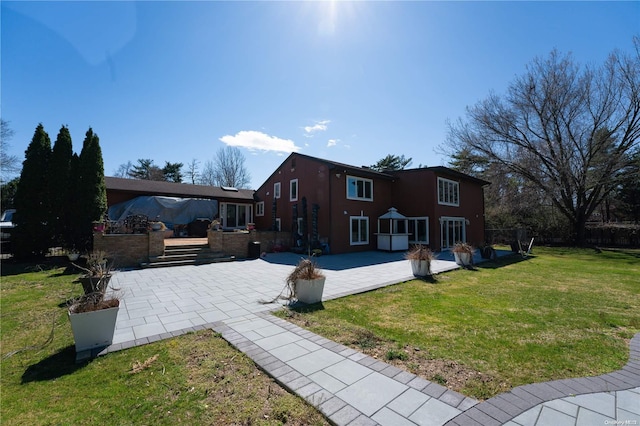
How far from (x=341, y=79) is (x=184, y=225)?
12.9 metres

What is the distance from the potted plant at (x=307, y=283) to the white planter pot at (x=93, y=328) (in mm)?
3086

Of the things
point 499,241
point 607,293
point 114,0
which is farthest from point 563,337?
point 499,241

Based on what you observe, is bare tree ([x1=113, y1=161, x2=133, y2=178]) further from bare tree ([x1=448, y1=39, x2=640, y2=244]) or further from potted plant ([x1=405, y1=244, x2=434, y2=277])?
potted plant ([x1=405, y1=244, x2=434, y2=277])

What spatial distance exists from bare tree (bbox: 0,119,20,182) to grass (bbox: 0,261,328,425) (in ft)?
82.0

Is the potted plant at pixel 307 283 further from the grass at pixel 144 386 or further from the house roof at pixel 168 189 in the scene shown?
the house roof at pixel 168 189

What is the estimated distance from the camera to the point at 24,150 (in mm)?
11531

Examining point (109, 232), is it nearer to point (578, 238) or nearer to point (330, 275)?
point (330, 275)

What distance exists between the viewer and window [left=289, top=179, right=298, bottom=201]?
17228 millimetres

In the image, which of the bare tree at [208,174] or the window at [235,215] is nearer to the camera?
the window at [235,215]

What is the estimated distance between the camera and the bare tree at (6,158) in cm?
2027

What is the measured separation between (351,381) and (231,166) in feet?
120

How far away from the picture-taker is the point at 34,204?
37.2 ft

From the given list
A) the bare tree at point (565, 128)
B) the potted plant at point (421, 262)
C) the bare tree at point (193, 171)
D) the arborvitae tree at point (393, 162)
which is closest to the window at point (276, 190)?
the potted plant at point (421, 262)

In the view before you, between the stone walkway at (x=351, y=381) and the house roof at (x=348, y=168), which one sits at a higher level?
the house roof at (x=348, y=168)
